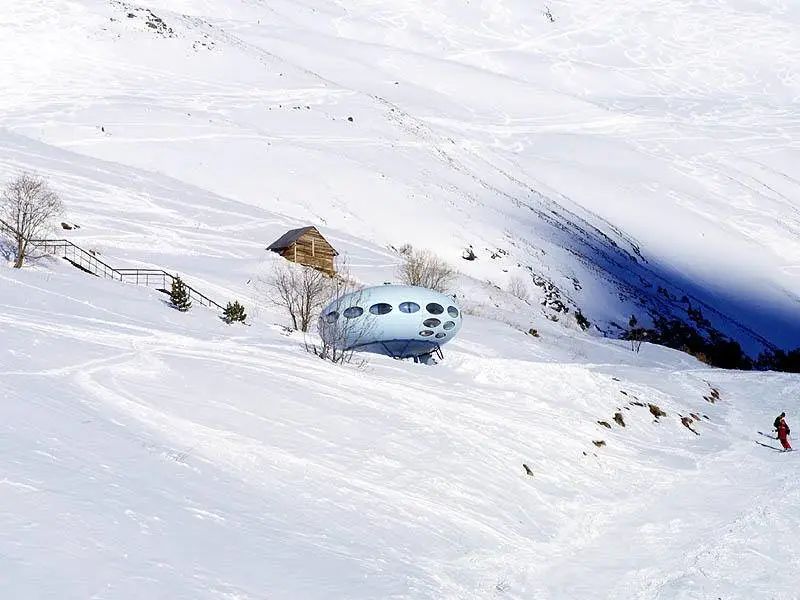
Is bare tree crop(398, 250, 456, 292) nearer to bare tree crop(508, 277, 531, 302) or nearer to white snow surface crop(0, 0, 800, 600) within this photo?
white snow surface crop(0, 0, 800, 600)

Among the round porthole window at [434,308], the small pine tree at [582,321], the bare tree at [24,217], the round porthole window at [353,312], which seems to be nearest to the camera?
the round porthole window at [353,312]

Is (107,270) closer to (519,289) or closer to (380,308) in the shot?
(380,308)

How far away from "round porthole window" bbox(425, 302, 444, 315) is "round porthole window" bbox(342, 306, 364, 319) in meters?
2.53

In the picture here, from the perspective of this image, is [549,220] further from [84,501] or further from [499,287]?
[84,501]

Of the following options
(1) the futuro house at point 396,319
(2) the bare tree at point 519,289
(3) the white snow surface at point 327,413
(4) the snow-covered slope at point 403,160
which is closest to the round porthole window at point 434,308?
(1) the futuro house at point 396,319

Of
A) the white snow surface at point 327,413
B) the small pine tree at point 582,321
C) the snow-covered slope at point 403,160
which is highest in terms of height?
the snow-covered slope at point 403,160

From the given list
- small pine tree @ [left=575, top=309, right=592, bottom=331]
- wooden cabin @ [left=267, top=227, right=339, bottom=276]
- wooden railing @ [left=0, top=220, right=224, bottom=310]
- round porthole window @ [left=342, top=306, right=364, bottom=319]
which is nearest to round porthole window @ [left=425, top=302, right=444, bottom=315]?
round porthole window @ [left=342, top=306, right=364, bottom=319]

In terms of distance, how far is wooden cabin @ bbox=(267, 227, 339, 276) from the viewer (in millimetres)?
55344

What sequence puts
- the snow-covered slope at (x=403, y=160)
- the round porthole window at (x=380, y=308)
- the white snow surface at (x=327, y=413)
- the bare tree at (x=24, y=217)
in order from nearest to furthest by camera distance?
1. the white snow surface at (x=327, y=413)
2. the round porthole window at (x=380, y=308)
3. the bare tree at (x=24, y=217)
4. the snow-covered slope at (x=403, y=160)

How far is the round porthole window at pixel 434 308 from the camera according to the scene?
32.2 metres

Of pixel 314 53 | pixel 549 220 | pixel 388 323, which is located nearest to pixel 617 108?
pixel 314 53

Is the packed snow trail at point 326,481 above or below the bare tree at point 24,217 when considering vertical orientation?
below

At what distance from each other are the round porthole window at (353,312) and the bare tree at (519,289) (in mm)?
38036

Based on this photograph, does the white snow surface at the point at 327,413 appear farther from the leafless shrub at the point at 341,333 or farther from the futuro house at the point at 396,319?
the futuro house at the point at 396,319
